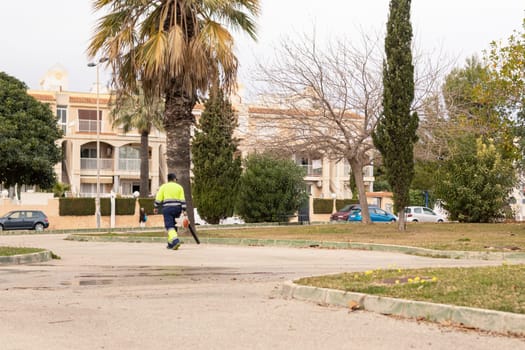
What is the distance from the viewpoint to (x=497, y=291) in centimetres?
834

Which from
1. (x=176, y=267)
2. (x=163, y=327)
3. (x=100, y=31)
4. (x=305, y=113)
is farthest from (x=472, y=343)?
(x=305, y=113)

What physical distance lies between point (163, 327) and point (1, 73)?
163 ft

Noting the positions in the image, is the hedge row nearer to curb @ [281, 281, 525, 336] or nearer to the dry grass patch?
the dry grass patch

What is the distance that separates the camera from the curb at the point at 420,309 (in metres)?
6.89

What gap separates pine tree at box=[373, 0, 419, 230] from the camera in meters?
28.4

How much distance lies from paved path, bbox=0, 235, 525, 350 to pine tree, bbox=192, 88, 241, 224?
31.7 m

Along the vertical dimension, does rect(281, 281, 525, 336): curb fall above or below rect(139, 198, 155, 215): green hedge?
below

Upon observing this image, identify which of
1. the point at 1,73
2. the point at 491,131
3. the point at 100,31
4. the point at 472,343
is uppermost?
the point at 1,73

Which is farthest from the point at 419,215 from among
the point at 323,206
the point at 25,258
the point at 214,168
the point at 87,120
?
the point at 25,258

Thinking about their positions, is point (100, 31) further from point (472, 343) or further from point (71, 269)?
point (472, 343)

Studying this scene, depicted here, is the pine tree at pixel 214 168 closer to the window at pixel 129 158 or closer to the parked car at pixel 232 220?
the parked car at pixel 232 220

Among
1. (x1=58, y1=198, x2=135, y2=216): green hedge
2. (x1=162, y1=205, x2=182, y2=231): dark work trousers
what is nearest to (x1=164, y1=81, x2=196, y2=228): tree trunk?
(x1=162, y1=205, x2=182, y2=231): dark work trousers

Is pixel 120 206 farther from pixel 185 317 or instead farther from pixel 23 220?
pixel 185 317

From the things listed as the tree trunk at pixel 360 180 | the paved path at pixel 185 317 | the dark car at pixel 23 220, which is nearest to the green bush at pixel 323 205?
the dark car at pixel 23 220
